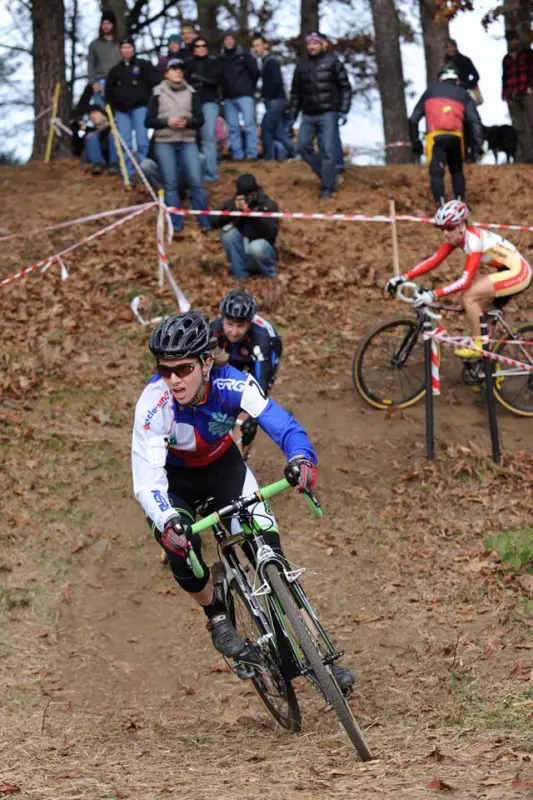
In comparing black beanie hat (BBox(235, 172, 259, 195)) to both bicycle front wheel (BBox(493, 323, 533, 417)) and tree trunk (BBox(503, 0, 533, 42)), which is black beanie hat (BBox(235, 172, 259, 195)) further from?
tree trunk (BBox(503, 0, 533, 42))

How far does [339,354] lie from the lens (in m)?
13.0

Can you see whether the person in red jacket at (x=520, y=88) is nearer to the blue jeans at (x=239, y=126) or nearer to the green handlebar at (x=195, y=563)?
the blue jeans at (x=239, y=126)

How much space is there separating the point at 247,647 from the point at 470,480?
4.89 meters

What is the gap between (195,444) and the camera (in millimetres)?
6398

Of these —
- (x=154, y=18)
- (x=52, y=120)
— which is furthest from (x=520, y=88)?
(x=154, y=18)

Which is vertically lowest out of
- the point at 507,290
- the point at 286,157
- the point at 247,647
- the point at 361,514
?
the point at 361,514

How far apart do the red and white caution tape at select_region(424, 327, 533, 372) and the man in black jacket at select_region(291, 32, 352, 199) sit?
554cm

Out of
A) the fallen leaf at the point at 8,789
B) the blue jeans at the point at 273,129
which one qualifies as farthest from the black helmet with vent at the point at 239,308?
the blue jeans at the point at 273,129

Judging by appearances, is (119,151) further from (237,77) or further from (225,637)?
(225,637)

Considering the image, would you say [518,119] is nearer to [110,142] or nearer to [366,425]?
[110,142]

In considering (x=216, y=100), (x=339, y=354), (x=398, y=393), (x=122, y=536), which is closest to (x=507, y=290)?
(x=398, y=393)

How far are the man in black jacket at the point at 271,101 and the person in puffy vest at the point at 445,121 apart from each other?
3.26 metres

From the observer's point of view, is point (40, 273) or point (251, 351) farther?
point (40, 273)

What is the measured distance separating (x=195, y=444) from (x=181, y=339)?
74cm
